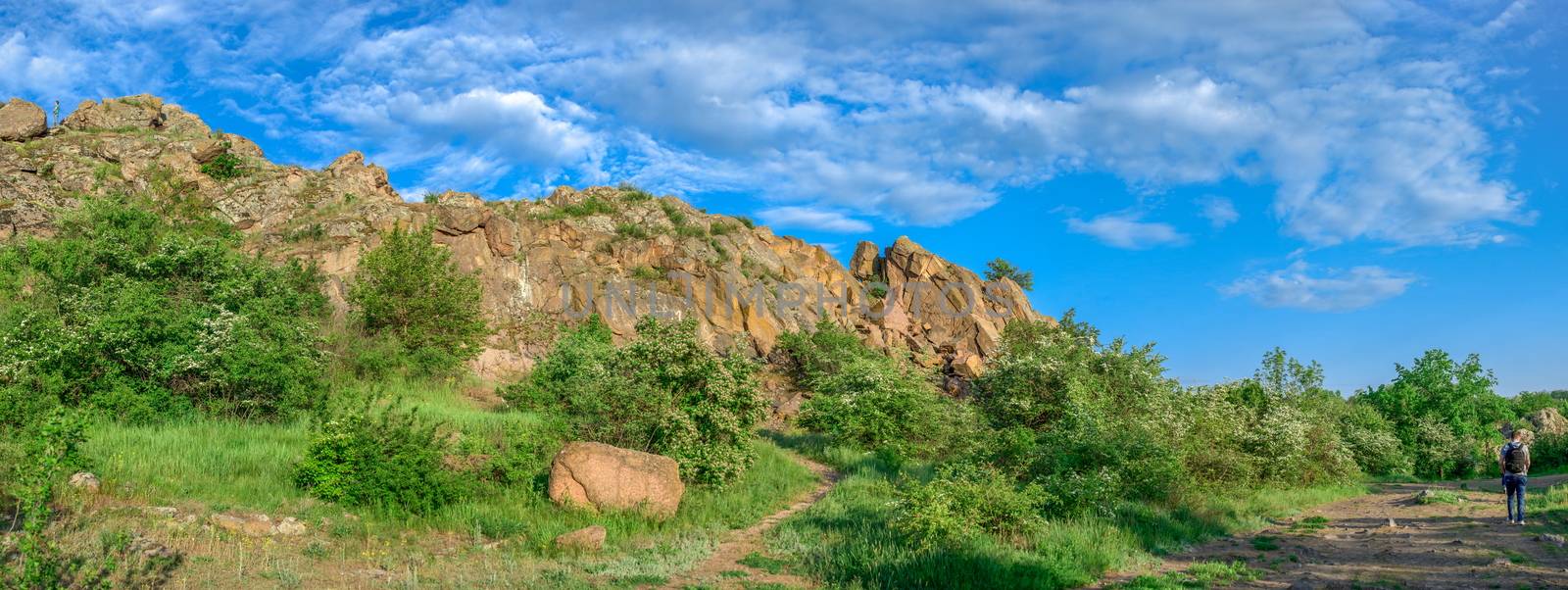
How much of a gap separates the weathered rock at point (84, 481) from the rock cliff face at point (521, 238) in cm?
2644

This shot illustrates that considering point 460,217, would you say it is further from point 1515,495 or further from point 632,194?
point 1515,495

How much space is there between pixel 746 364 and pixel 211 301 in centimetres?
1417

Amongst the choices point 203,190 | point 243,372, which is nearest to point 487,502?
point 243,372

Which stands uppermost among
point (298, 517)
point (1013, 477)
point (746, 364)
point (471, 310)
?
point (471, 310)

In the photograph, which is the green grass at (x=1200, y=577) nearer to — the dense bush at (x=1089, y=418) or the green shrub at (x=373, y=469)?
the dense bush at (x=1089, y=418)

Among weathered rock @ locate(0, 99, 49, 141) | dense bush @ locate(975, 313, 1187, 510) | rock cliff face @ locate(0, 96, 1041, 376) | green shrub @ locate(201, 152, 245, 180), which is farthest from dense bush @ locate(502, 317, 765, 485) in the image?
weathered rock @ locate(0, 99, 49, 141)

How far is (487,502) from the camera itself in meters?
14.6

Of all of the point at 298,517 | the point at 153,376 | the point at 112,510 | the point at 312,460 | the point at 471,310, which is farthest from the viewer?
the point at 471,310

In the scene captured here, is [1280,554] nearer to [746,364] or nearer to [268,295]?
[746,364]

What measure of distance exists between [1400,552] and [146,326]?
24870 millimetres

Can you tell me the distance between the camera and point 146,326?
18109 millimetres

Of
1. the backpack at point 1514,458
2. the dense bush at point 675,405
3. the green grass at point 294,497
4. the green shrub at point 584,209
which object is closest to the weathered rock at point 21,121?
the green shrub at point 584,209

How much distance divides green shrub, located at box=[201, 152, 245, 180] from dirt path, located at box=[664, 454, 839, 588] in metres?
48.0

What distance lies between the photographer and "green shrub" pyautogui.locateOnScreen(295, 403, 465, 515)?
13.6 m
